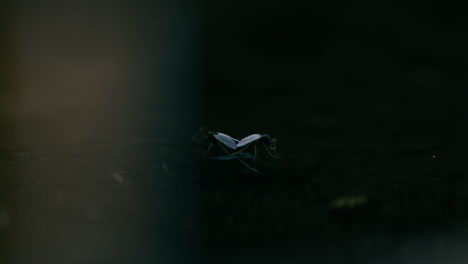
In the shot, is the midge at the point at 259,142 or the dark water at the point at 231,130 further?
the midge at the point at 259,142

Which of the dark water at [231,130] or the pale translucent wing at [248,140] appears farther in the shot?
the pale translucent wing at [248,140]

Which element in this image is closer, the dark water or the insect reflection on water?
the dark water

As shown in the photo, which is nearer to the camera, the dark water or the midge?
the dark water

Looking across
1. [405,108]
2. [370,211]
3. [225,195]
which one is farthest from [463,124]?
[225,195]

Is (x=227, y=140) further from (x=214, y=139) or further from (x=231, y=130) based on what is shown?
(x=231, y=130)

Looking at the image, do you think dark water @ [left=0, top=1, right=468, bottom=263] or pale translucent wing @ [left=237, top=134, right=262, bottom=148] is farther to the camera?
pale translucent wing @ [left=237, top=134, right=262, bottom=148]
